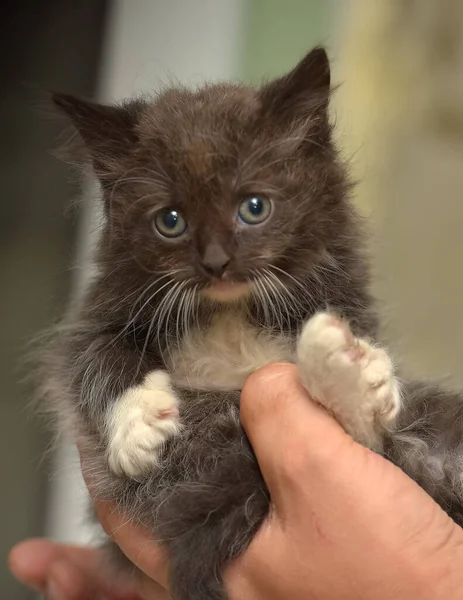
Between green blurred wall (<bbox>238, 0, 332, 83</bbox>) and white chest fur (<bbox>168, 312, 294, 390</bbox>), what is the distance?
1.83m

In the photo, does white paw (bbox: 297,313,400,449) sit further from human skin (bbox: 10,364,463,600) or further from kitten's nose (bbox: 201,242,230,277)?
kitten's nose (bbox: 201,242,230,277)

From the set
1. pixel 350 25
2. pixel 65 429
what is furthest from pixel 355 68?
pixel 65 429

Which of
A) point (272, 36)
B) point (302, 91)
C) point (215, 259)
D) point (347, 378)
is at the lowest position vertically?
point (347, 378)

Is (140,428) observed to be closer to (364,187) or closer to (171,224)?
(171,224)

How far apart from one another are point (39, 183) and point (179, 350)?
5.20ft

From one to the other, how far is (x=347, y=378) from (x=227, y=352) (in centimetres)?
40

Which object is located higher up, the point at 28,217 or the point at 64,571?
the point at 28,217

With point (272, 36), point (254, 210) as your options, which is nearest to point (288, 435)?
point (254, 210)

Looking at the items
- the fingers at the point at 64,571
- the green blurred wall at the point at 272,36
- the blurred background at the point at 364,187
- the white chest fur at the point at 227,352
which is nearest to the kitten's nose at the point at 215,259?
the white chest fur at the point at 227,352

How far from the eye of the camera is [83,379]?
155 centimetres

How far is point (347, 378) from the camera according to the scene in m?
1.26

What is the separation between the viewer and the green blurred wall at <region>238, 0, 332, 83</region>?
3000mm

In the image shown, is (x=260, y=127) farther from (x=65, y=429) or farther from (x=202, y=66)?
(x=202, y=66)

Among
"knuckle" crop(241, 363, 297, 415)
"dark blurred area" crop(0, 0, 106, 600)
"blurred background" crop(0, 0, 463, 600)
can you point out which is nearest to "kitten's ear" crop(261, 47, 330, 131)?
"knuckle" crop(241, 363, 297, 415)
